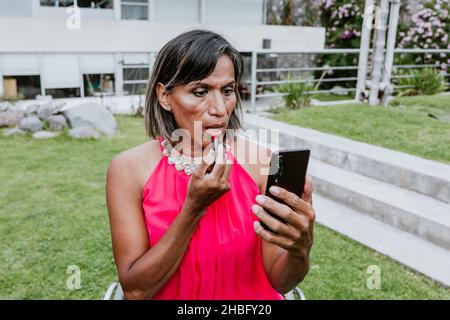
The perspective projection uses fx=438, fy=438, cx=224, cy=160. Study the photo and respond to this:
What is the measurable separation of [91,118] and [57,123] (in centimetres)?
70

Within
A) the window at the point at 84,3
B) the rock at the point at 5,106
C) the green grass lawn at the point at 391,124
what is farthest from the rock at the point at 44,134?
the window at the point at 84,3

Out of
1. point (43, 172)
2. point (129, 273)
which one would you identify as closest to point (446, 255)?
point (129, 273)

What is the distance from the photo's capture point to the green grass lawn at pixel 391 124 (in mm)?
5906

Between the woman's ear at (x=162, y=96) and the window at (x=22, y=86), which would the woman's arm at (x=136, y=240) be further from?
the window at (x=22, y=86)

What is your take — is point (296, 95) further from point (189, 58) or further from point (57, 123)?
point (189, 58)

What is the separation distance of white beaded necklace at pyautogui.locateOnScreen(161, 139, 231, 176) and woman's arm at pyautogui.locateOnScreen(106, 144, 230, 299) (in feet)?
0.55

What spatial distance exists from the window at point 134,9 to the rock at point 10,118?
19.6 feet

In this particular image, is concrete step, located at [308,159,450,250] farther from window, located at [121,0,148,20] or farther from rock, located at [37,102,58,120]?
window, located at [121,0,148,20]

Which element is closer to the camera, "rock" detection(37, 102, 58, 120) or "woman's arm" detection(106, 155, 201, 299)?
"woman's arm" detection(106, 155, 201, 299)

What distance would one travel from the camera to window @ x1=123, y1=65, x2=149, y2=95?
13.6 metres

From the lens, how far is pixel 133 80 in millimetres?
13727

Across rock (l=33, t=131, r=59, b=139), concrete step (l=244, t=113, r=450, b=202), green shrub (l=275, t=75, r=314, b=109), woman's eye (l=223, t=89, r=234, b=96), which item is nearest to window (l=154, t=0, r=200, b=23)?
green shrub (l=275, t=75, r=314, b=109)
